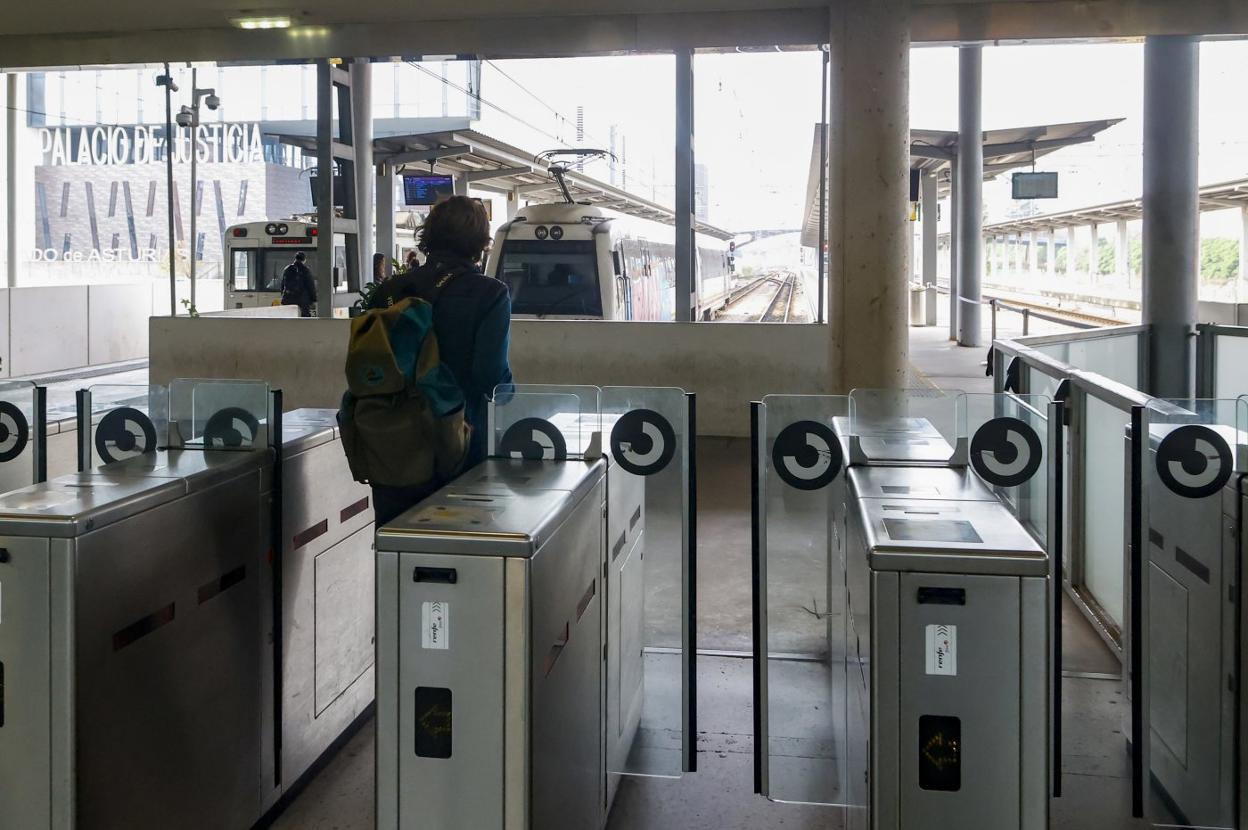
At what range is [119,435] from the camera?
3.79 meters

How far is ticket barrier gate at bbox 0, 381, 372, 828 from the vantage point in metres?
2.76

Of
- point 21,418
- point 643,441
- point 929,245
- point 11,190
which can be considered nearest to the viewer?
A: point 643,441

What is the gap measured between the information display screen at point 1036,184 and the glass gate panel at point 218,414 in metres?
19.5

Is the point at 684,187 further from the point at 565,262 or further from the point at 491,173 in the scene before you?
the point at 491,173

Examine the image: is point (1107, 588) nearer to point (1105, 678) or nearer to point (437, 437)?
point (1105, 678)

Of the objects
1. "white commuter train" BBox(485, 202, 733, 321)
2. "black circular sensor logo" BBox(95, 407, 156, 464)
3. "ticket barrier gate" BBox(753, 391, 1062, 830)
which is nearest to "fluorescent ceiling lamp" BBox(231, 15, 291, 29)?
"black circular sensor logo" BBox(95, 407, 156, 464)

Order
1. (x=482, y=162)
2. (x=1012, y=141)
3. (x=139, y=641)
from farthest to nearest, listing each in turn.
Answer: (x=1012, y=141)
(x=482, y=162)
(x=139, y=641)

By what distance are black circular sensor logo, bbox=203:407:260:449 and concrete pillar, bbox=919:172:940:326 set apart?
26.9m

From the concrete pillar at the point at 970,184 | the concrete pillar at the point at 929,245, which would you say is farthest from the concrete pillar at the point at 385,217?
the concrete pillar at the point at 929,245

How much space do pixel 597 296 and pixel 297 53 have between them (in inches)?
258

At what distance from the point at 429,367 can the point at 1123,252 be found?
4139 cm

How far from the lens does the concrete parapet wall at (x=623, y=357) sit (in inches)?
409

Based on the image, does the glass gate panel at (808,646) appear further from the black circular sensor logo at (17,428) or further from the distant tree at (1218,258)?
the distant tree at (1218,258)

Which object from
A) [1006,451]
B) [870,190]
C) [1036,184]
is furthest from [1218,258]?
[1006,451]
